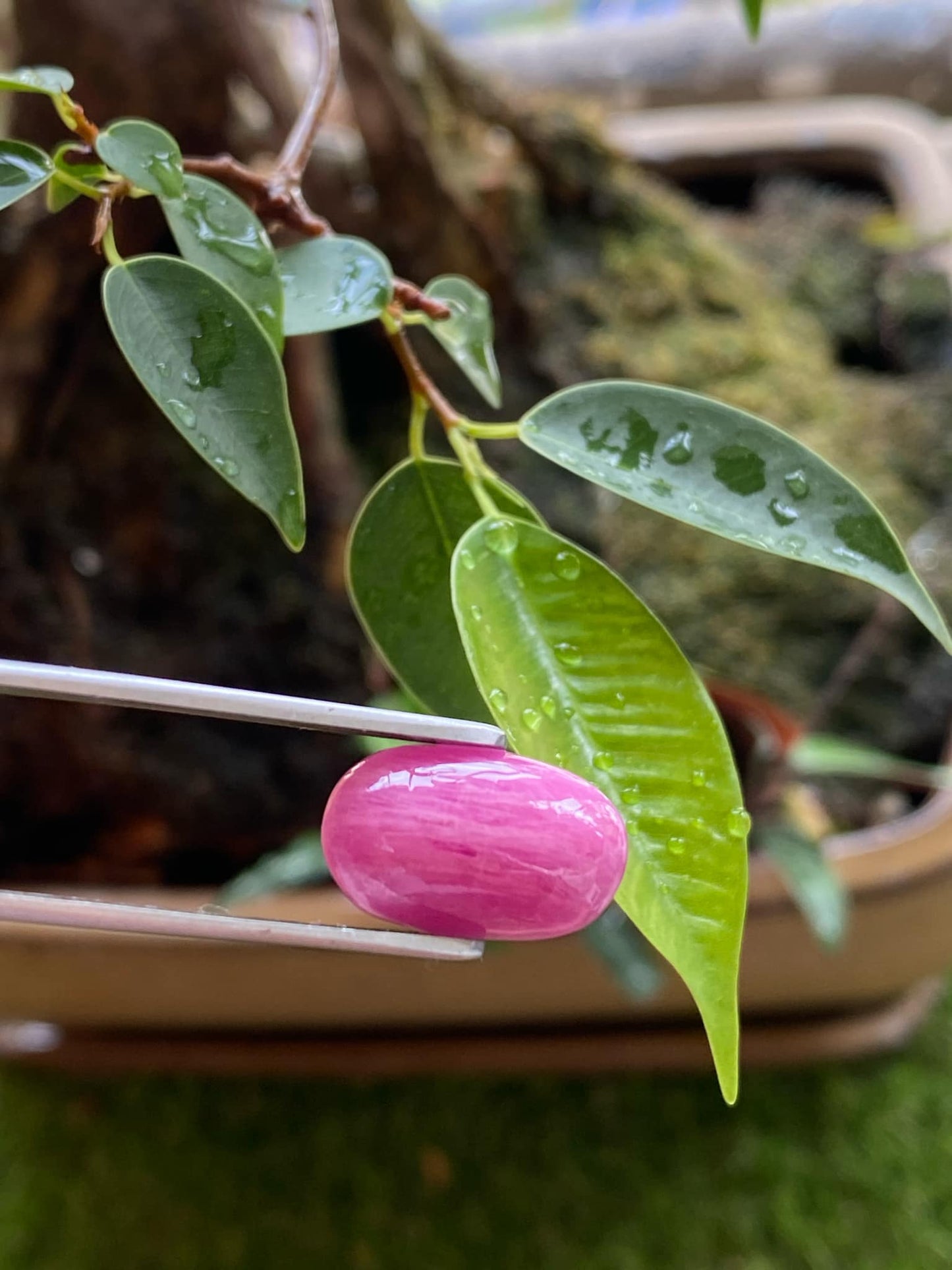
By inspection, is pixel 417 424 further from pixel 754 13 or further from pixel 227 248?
pixel 754 13

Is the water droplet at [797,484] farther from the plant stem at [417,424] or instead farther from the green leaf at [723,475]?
the plant stem at [417,424]

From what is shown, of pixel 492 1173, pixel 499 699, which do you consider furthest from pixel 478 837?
pixel 492 1173

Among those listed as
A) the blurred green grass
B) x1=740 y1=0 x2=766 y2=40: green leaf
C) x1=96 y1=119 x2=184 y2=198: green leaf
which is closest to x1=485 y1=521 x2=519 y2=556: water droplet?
x1=96 y1=119 x2=184 y2=198: green leaf

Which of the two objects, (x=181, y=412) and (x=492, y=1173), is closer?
(x=181, y=412)

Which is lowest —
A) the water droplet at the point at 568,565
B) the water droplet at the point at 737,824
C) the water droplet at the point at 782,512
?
the water droplet at the point at 737,824

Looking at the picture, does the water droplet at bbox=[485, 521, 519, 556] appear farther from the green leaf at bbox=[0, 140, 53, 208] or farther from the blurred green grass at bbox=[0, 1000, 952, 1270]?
the blurred green grass at bbox=[0, 1000, 952, 1270]

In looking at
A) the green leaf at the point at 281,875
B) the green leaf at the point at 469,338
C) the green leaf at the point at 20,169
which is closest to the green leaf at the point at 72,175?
the green leaf at the point at 20,169

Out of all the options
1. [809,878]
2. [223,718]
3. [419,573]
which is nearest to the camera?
[223,718]
